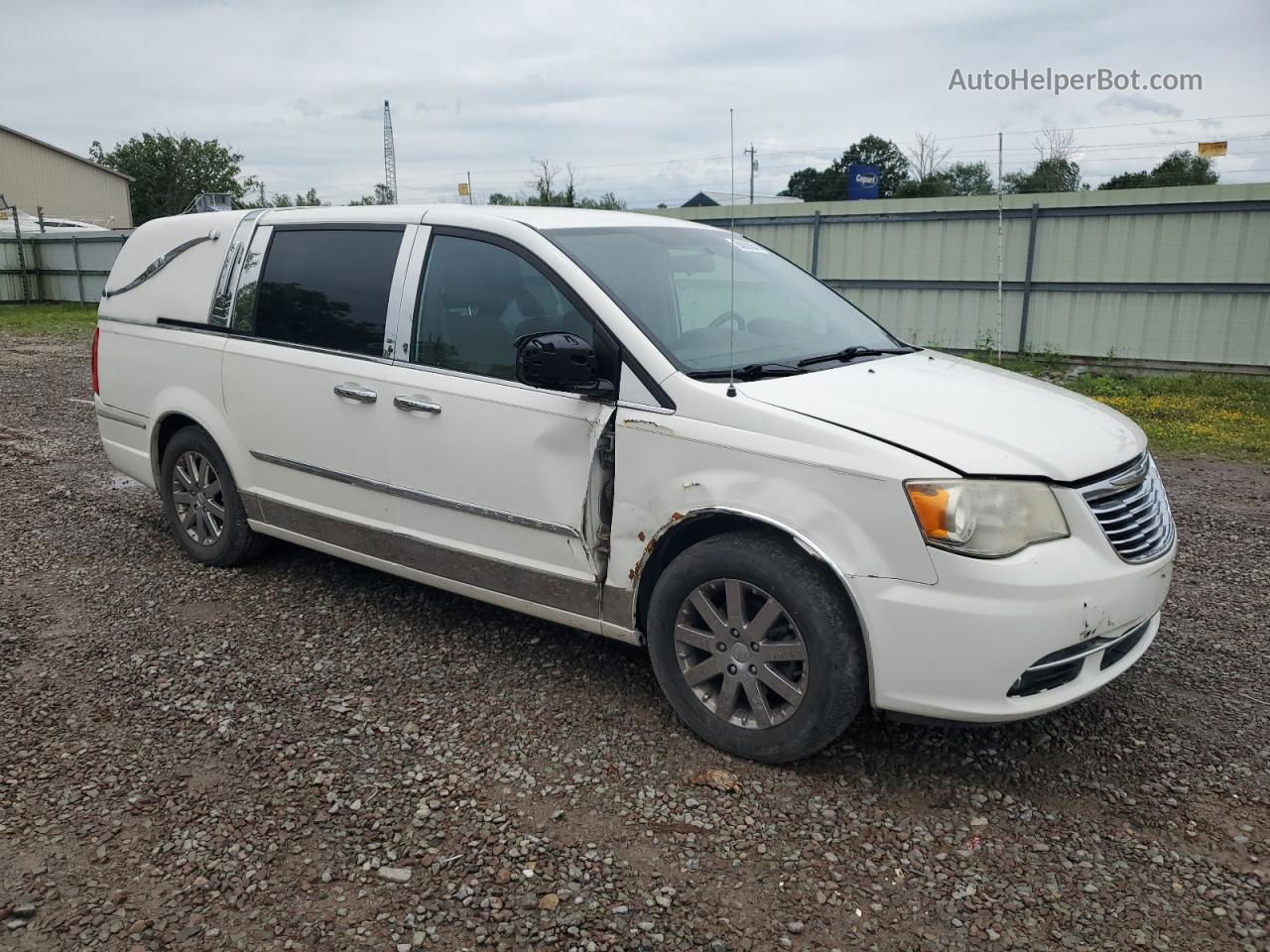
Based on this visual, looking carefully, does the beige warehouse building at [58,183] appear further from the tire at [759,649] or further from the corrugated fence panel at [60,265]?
the tire at [759,649]

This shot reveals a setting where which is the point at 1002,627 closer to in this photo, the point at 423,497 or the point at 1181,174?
the point at 423,497

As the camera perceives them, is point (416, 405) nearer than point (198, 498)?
Yes

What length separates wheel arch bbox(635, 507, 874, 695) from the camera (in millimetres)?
3041

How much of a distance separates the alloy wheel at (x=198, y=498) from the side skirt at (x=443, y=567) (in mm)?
305

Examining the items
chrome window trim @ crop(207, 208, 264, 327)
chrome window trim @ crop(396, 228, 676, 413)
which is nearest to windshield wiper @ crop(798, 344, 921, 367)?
chrome window trim @ crop(396, 228, 676, 413)

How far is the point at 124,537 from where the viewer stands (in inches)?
231

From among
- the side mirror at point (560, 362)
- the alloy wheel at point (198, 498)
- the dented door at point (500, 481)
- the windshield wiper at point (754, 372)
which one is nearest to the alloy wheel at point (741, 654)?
the dented door at point (500, 481)

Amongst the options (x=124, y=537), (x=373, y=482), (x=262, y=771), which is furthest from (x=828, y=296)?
(x=124, y=537)

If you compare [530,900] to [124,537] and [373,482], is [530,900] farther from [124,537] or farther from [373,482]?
[124,537]

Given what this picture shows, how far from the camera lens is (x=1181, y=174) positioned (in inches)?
660

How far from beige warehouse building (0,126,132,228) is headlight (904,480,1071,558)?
150 feet

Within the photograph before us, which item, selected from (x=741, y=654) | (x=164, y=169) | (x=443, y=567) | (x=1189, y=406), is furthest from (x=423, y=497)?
(x=164, y=169)

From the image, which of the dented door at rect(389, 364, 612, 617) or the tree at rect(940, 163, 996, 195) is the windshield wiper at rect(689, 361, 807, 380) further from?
the tree at rect(940, 163, 996, 195)

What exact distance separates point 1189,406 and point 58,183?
47.1 metres
